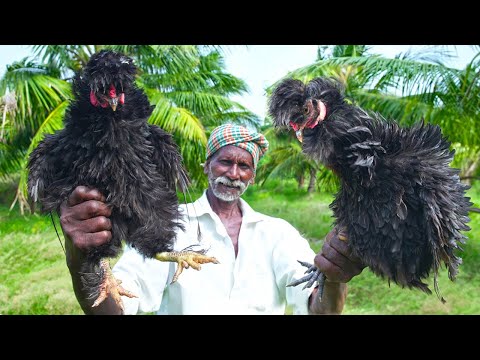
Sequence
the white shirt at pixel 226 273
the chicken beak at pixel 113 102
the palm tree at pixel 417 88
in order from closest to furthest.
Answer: the chicken beak at pixel 113 102 < the white shirt at pixel 226 273 < the palm tree at pixel 417 88

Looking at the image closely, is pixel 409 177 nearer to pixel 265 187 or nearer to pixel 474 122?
pixel 474 122

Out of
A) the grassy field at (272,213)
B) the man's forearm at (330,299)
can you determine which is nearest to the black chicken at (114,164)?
the man's forearm at (330,299)

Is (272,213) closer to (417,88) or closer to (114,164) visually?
(417,88)

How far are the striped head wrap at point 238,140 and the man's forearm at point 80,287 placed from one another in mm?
718

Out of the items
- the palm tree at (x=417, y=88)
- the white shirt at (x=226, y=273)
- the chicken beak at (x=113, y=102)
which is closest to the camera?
the chicken beak at (x=113, y=102)

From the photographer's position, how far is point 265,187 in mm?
3852

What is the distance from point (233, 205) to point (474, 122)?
1.80 metres

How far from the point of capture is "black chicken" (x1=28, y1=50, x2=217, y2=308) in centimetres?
122

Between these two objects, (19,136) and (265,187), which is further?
(265,187)

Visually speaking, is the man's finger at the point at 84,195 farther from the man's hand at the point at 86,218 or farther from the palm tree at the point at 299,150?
the palm tree at the point at 299,150

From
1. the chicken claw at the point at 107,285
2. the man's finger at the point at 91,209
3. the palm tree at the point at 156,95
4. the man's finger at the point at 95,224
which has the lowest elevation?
the chicken claw at the point at 107,285

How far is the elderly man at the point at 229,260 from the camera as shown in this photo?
1.78 metres

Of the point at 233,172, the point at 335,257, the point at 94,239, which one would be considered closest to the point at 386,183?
the point at 335,257

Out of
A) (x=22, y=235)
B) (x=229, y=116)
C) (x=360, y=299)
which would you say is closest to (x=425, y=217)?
(x=360, y=299)
